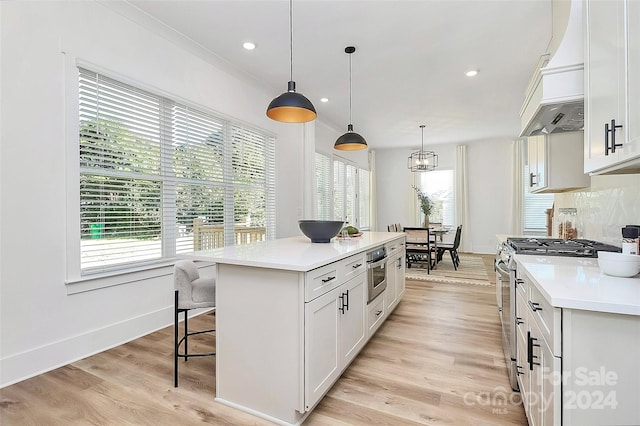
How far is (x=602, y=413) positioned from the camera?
3.44 feet

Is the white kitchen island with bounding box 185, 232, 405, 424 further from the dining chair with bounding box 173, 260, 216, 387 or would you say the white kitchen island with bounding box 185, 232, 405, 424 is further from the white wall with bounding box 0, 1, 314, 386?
the white wall with bounding box 0, 1, 314, 386

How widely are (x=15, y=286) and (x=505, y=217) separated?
9.30 metres

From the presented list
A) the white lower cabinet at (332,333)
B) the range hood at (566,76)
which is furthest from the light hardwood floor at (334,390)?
the range hood at (566,76)

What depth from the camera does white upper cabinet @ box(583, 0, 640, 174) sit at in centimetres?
121

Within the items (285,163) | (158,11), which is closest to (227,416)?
(158,11)

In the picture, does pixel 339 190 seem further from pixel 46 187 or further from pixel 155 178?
pixel 46 187

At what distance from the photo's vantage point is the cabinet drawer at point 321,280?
169 centimetres

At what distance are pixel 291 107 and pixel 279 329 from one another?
5.45 feet

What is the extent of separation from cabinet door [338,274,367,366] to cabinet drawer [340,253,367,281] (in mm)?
39

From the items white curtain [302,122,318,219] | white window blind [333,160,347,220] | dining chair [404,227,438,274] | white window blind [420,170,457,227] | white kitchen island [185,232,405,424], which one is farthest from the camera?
white window blind [420,170,457,227]

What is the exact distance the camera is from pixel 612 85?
4.50 ft

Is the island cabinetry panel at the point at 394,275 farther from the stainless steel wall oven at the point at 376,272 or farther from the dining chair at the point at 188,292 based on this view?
the dining chair at the point at 188,292

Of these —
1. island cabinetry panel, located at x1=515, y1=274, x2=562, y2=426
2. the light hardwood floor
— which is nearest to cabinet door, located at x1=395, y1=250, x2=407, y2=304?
the light hardwood floor

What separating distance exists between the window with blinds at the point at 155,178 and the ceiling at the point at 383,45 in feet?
2.80
